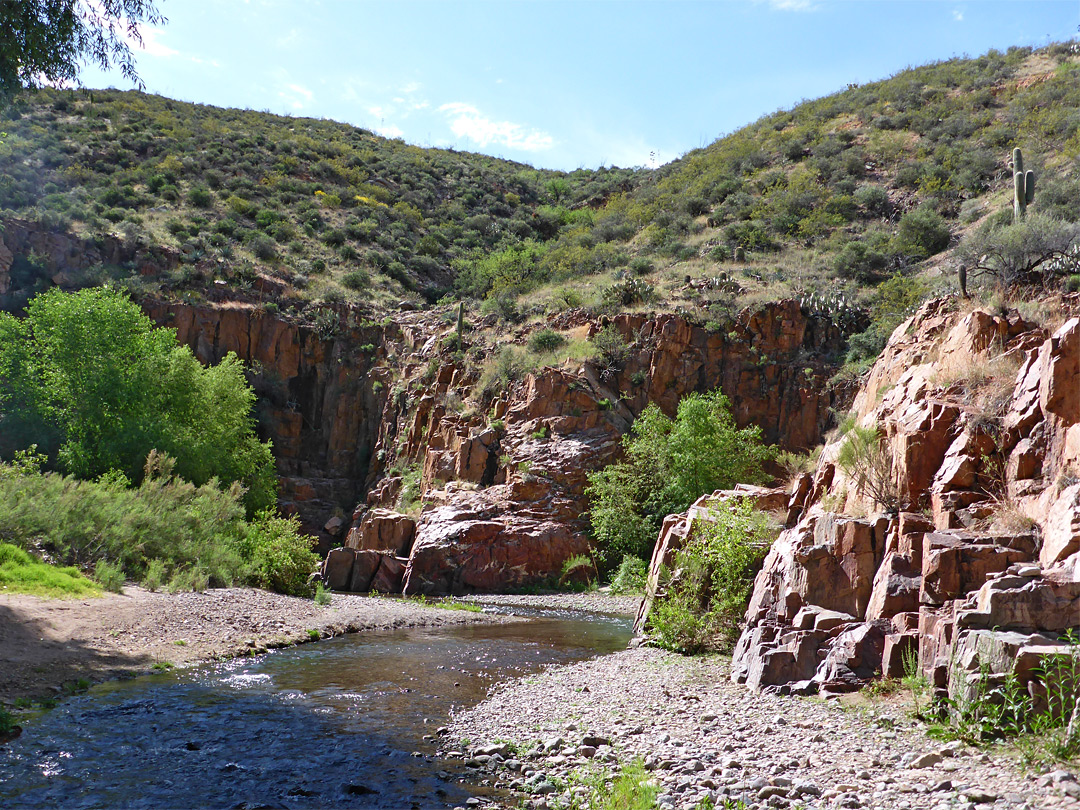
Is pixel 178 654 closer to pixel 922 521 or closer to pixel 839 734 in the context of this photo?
pixel 839 734

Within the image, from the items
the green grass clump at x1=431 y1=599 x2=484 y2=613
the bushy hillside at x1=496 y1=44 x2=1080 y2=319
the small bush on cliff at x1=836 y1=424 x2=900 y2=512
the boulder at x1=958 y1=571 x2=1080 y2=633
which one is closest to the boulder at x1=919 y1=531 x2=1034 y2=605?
the boulder at x1=958 y1=571 x2=1080 y2=633

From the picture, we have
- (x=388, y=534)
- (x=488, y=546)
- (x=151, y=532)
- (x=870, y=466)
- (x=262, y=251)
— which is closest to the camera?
(x=870, y=466)

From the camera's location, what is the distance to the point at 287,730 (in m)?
9.89

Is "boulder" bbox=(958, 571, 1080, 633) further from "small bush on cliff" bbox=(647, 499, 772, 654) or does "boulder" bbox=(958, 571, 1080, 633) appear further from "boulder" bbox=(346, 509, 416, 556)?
"boulder" bbox=(346, 509, 416, 556)

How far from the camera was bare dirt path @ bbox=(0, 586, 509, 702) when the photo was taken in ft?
38.1

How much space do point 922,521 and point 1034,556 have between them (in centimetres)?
168

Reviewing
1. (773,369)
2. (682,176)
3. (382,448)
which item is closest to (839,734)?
(773,369)

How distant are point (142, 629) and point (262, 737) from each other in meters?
6.74

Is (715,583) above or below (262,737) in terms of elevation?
above

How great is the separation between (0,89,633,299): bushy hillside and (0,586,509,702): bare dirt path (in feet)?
103

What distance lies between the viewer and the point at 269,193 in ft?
189

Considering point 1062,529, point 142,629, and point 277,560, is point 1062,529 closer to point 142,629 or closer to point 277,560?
point 142,629

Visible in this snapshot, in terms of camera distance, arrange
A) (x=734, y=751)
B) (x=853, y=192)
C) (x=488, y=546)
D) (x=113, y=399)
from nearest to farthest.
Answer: (x=734, y=751), (x=113, y=399), (x=488, y=546), (x=853, y=192)

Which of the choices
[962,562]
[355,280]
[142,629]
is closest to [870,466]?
[962,562]
